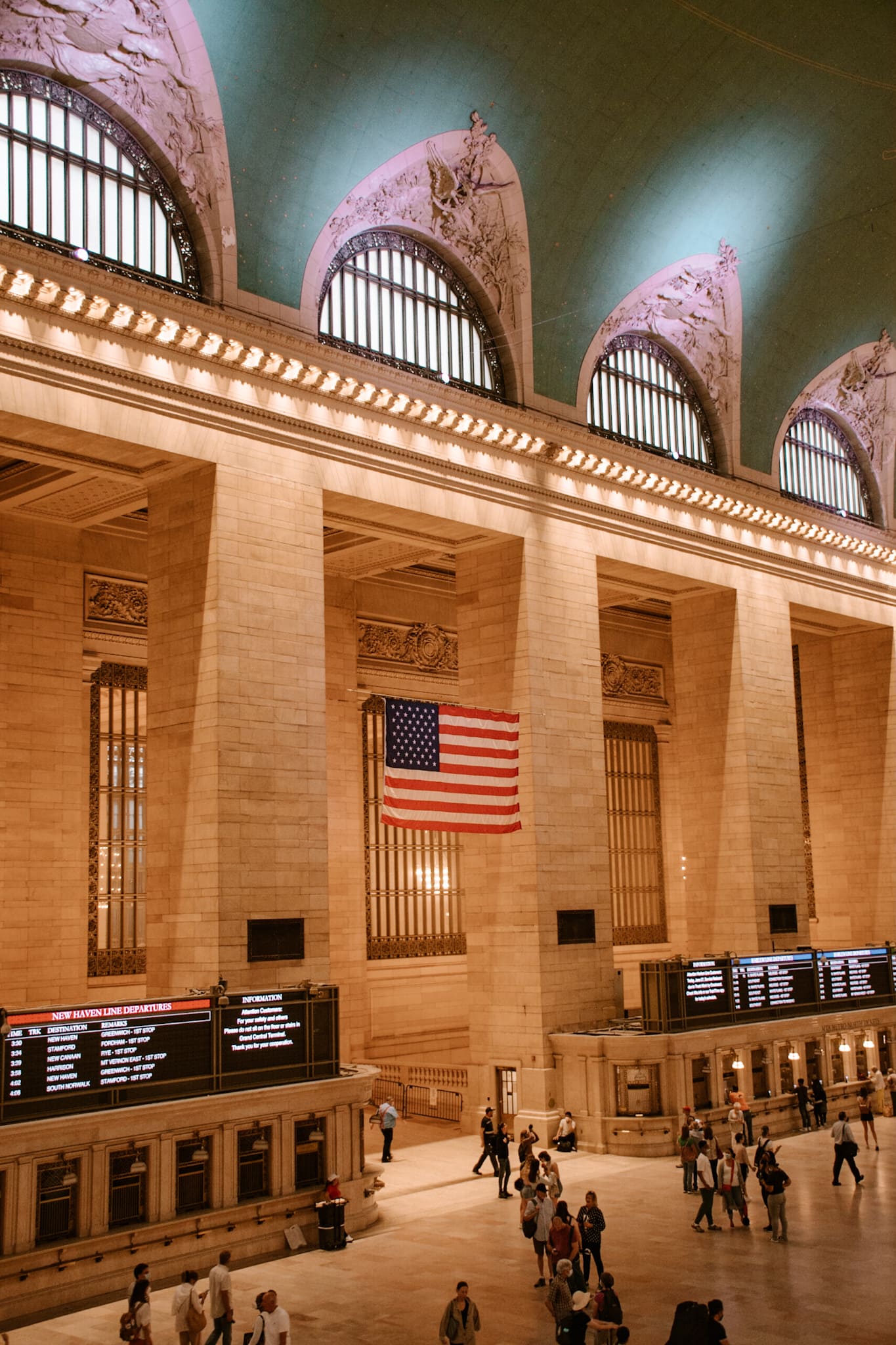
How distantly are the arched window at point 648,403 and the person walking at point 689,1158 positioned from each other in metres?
13.7

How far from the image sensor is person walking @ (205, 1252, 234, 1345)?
12453mm

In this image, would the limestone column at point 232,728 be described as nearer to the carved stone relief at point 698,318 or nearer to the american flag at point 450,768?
the american flag at point 450,768

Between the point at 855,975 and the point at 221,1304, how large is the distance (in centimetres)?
1775

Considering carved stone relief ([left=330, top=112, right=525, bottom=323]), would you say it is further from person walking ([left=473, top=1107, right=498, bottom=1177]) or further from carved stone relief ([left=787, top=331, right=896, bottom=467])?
person walking ([left=473, top=1107, right=498, bottom=1177])

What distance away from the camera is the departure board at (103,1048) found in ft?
48.0

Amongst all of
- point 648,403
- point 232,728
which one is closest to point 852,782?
point 648,403

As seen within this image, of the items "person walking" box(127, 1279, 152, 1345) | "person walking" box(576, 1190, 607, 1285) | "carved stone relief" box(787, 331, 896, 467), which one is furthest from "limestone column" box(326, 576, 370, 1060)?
"person walking" box(127, 1279, 152, 1345)

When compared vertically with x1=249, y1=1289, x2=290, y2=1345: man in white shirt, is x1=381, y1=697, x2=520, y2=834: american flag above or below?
above

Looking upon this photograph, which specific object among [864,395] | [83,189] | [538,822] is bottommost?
[538,822]

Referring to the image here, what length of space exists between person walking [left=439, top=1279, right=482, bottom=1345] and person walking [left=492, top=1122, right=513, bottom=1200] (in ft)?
24.6

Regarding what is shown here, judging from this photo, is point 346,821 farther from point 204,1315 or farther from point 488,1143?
point 204,1315

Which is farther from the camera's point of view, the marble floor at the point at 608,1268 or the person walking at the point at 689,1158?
the person walking at the point at 689,1158

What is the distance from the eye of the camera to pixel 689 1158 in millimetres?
18406

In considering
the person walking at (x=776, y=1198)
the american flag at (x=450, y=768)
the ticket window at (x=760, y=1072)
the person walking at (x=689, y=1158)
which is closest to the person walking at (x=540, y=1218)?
the person walking at (x=776, y=1198)
